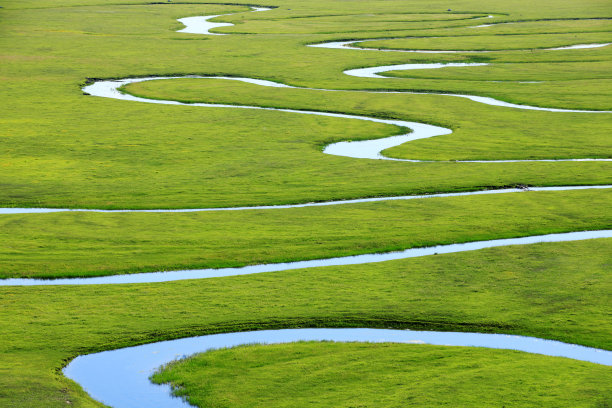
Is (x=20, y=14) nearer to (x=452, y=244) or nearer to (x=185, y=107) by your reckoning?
(x=185, y=107)

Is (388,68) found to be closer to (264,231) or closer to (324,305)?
(264,231)

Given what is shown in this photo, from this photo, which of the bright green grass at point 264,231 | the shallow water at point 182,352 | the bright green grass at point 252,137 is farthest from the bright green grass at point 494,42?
the shallow water at point 182,352

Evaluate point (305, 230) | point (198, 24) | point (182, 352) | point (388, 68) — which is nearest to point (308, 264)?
point (305, 230)

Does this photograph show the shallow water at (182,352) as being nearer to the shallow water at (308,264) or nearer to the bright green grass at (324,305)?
the bright green grass at (324,305)

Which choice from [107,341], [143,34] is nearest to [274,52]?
[143,34]

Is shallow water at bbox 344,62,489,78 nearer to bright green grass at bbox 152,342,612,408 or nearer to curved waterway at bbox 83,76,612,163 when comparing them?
curved waterway at bbox 83,76,612,163
